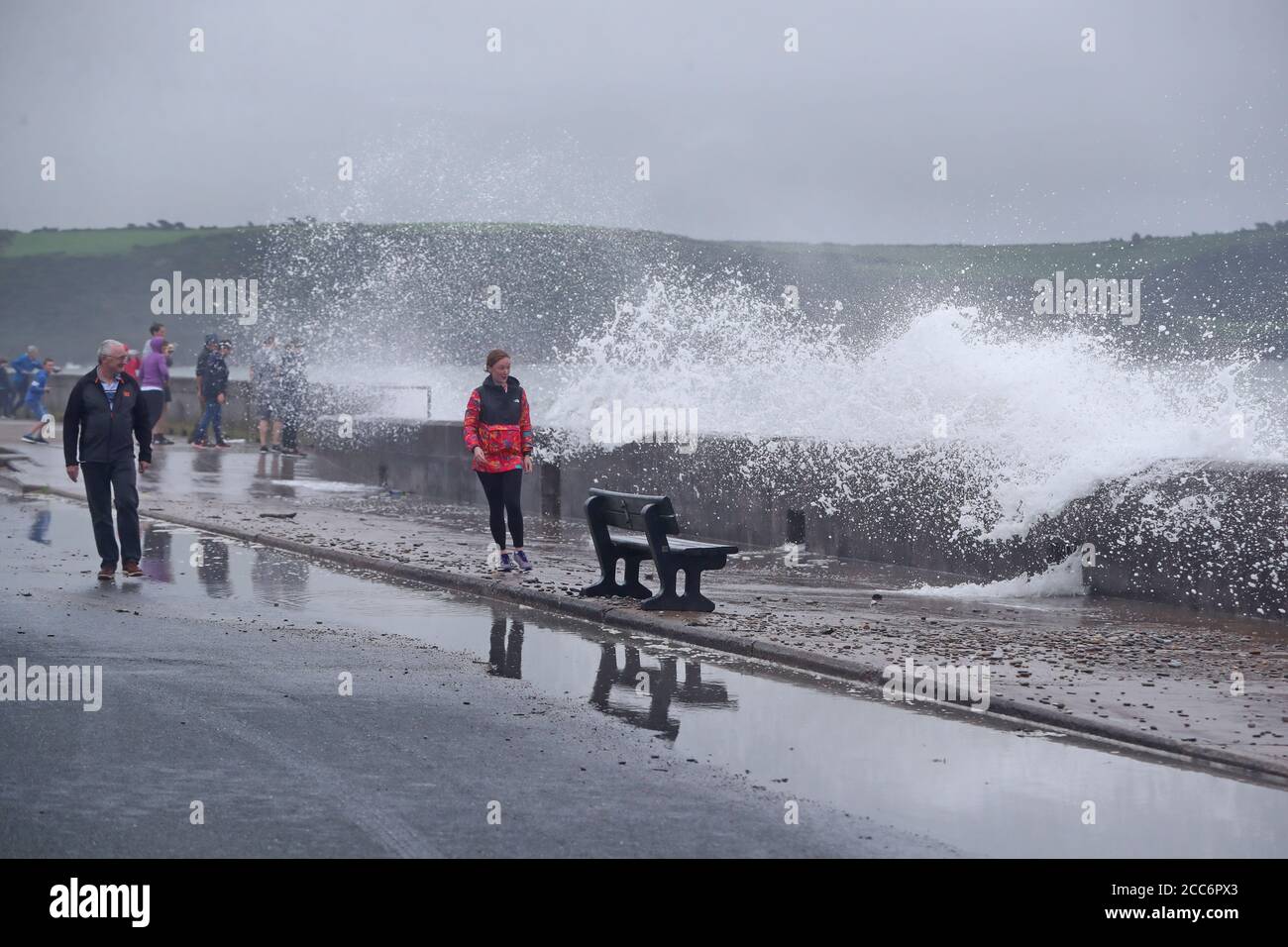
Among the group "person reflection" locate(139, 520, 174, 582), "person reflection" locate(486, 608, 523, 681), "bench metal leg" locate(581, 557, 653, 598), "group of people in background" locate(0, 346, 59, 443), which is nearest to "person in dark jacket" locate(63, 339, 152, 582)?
"person reflection" locate(139, 520, 174, 582)

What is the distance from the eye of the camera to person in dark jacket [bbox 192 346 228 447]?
28.8 metres

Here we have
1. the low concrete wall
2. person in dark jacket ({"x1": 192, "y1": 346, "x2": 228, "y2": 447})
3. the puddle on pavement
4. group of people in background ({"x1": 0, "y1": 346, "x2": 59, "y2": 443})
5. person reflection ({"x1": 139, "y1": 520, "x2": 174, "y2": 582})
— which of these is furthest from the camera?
group of people in background ({"x1": 0, "y1": 346, "x2": 59, "y2": 443})

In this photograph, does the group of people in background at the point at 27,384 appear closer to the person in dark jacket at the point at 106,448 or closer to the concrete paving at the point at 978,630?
the concrete paving at the point at 978,630

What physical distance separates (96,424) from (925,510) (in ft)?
22.5

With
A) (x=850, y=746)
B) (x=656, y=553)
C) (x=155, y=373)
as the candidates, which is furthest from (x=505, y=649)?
(x=155, y=373)

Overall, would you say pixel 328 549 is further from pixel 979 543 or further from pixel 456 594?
pixel 979 543

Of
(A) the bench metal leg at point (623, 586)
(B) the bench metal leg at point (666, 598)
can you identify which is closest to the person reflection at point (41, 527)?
(A) the bench metal leg at point (623, 586)

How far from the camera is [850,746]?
7.79 meters

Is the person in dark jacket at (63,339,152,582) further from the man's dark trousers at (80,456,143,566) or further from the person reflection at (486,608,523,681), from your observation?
the person reflection at (486,608,523,681)

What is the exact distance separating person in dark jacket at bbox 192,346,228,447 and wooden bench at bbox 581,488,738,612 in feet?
57.3
